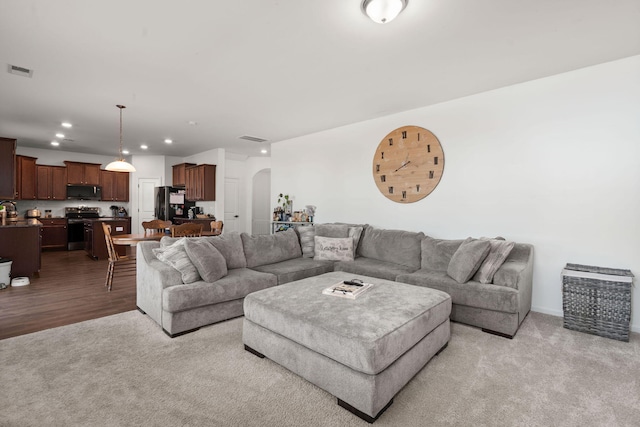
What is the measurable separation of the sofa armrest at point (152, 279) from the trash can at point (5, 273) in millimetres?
2600

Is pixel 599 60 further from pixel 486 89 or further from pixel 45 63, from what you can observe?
pixel 45 63

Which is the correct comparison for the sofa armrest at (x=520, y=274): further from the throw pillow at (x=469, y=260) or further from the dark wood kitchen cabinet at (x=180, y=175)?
the dark wood kitchen cabinet at (x=180, y=175)

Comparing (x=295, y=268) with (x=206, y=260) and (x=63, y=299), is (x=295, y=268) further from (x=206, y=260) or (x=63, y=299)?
(x=63, y=299)

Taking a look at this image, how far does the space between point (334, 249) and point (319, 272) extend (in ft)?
1.48

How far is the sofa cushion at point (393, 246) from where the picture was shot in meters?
4.00

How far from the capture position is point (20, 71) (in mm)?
3266

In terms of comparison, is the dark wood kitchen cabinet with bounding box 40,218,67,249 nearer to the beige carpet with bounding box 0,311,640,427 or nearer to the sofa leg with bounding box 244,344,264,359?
the beige carpet with bounding box 0,311,640,427

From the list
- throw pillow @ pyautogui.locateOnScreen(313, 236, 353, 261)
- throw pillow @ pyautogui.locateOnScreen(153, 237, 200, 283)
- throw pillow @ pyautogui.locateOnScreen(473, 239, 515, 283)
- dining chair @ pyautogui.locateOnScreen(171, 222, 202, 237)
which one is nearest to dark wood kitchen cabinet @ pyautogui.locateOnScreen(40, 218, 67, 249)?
dining chair @ pyautogui.locateOnScreen(171, 222, 202, 237)

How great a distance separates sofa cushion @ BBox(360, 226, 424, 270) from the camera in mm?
4000

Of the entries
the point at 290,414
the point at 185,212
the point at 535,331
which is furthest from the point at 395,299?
the point at 185,212

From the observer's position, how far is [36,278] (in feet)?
15.9

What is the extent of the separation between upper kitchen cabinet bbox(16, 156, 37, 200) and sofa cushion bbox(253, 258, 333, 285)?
24.3ft

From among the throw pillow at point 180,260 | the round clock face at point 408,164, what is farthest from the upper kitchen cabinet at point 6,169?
the round clock face at point 408,164

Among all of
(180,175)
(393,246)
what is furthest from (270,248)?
(180,175)
